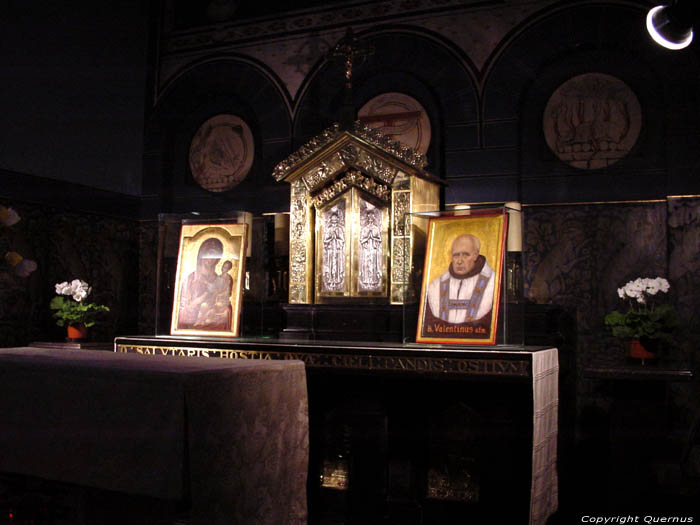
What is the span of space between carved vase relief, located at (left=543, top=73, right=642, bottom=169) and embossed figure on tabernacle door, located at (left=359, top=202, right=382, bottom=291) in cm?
225

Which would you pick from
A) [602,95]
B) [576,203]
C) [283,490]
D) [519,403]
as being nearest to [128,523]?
[283,490]

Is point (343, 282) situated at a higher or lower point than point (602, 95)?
lower

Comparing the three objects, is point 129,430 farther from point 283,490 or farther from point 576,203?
point 576,203

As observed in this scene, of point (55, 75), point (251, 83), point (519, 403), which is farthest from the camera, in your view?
point (251, 83)

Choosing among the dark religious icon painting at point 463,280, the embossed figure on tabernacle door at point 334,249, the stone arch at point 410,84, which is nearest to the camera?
the dark religious icon painting at point 463,280

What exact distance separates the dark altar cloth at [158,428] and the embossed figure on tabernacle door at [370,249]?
3.38 meters

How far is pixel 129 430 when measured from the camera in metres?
2.95

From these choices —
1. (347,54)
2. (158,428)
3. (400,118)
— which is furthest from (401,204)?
(158,428)

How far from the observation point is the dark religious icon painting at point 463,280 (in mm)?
4613

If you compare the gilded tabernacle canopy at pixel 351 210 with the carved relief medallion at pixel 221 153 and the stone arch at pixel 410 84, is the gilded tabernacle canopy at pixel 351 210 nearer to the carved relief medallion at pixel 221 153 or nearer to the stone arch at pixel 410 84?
the stone arch at pixel 410 84

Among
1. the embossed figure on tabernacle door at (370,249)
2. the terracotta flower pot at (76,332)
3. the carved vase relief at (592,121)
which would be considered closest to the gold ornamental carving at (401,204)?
the embossed figure on tabernacle door at (370,249)

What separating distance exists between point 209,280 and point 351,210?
2.11 meters

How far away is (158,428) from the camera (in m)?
2.89

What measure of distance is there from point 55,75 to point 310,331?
185 inches
